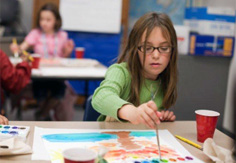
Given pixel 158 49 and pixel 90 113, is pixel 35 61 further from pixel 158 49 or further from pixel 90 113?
pixel 158 49

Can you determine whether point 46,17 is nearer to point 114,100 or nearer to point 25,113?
point 25,113

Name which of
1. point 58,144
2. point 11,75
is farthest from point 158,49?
point 11,75

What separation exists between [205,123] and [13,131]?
629 millimetres

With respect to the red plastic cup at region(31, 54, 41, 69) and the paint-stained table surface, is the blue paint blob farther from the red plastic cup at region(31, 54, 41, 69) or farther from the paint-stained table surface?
the red plastic cup at region(31, 54, 41, 69)

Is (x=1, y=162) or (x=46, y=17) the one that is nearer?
(x=1, y=162)

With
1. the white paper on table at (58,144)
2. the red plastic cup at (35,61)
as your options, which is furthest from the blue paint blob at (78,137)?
the red plastic cup at (35,61)

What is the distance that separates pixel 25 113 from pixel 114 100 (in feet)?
9.74

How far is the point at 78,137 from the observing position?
115 cm

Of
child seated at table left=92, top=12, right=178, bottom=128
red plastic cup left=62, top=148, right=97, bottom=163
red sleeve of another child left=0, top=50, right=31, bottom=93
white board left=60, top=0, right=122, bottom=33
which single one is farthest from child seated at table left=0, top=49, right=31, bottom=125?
white board left=60, top=0, right=122, bottom=33

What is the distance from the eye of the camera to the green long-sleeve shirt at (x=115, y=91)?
1.22 m

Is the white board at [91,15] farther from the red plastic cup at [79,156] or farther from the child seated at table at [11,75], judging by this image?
the red plastic cup at [79,156]

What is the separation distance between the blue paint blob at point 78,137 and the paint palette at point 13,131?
2.6 inches

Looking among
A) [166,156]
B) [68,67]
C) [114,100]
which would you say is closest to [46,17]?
[68,67]

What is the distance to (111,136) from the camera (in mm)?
1183
